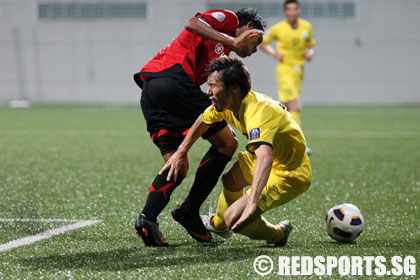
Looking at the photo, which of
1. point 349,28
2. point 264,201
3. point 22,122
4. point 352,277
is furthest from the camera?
point 349,28

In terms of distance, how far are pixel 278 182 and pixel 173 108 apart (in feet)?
2.57

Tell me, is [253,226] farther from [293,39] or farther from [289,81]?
[293,39]

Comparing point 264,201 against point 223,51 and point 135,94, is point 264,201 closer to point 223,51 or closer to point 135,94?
point 223,51

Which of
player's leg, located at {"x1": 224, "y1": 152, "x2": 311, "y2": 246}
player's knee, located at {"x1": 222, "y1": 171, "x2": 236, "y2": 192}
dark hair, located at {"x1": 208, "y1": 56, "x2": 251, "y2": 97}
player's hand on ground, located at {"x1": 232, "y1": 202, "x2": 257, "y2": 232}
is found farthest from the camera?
player's knee, located at {"x1": 222, "y1": 171, "x2": 236, "y2": 192}

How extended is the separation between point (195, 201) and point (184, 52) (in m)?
0.92

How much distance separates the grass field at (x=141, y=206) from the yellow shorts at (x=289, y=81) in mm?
939

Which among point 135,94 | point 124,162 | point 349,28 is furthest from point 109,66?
point 124,162

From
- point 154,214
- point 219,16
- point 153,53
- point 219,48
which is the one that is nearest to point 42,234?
point 154,214

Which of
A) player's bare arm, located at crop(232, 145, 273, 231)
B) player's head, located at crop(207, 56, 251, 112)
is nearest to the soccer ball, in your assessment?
player's bare arm, located at crop(232, 145, 273, 231)

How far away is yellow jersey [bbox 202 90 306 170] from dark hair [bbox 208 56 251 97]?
67mm

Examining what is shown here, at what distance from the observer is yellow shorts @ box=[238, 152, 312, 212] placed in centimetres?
374

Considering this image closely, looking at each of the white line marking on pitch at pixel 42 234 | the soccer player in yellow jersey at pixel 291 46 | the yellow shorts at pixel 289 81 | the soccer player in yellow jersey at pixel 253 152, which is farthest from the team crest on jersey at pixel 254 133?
the soccer player in yellow jersey at pixel 291 46

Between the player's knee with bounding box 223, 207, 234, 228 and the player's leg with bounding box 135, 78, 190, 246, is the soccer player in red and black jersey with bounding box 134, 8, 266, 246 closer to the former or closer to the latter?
the player's leg with bounding box 135, 78, 190, 246

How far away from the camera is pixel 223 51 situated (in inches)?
160
